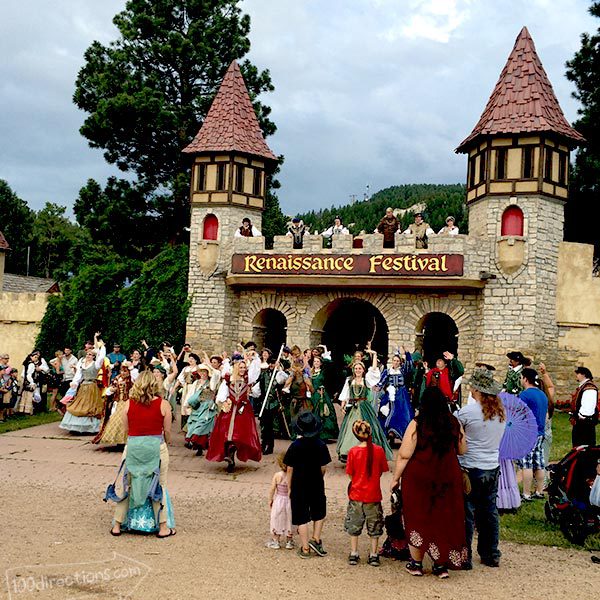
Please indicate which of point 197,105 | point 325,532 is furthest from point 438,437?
point 197,105

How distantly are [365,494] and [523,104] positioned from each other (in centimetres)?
1642

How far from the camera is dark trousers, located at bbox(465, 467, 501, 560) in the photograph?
6.75m

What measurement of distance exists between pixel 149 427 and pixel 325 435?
7.07 meters

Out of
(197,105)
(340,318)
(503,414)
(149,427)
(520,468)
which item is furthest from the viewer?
(197,105)

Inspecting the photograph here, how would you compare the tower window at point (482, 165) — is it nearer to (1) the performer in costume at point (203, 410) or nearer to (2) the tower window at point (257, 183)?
(2) the tower window at point (257, 183)

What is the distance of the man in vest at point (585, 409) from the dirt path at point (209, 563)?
286cm

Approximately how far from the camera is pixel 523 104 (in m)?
20.5

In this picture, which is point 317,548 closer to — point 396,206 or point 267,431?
point 267,431

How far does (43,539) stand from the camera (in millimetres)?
7117

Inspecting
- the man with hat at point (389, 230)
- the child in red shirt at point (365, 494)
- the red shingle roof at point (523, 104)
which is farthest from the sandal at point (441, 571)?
the red shingle roof at point (523, 104)

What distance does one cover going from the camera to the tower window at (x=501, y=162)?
20297 millimetres

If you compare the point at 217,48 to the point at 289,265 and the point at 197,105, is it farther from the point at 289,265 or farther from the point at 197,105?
the point at 289,265

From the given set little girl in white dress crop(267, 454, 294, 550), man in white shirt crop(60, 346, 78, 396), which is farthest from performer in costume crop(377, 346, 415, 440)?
man in white shirt crop(60, 346, 78, 396)

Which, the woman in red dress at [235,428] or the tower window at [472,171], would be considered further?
the tower window at [472,171]
